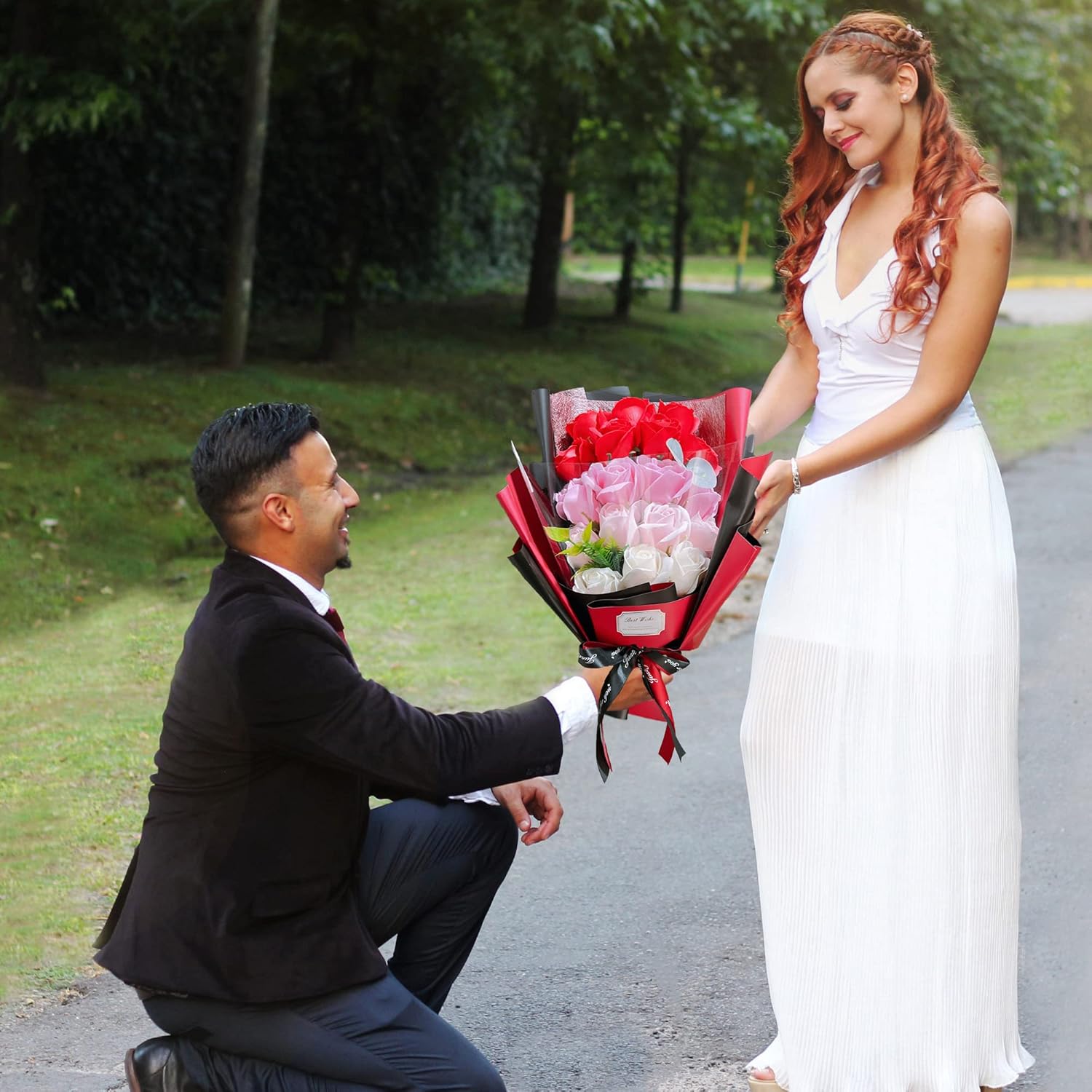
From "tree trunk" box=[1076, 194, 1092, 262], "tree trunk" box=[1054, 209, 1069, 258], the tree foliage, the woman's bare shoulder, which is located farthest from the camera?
"tree trunk" box=[1054, 209, 1069, 258]

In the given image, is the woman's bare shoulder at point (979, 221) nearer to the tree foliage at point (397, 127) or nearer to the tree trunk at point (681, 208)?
the tree foliage at point (397, 127)

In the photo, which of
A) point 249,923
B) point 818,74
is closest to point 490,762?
point 249,923

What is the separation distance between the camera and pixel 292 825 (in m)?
2.85

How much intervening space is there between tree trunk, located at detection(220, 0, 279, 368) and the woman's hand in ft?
34.0

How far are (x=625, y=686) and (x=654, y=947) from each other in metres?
1.51

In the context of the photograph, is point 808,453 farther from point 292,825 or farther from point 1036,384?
point 1036,384

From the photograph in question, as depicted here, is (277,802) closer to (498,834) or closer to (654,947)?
(498,834)

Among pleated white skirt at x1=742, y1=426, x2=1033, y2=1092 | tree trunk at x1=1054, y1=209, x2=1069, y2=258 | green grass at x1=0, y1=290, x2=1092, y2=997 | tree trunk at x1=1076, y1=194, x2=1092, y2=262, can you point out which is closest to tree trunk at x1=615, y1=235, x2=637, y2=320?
green grass at x1=0, y1=290, x2=1092, y2=997

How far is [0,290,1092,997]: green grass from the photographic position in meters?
5.26

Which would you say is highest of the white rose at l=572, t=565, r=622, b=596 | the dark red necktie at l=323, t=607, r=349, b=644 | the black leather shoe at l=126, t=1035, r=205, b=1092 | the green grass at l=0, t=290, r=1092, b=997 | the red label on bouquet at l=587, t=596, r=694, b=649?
the white rose at l=572, t=565, r=622, b=596

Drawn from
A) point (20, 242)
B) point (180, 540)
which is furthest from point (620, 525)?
point (20, 242)

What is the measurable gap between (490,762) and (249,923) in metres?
0.55

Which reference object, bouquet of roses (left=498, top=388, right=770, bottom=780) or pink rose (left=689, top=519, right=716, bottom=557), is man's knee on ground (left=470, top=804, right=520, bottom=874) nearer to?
bouquet of roses (left=498, top=388, right=770, bottom=780)

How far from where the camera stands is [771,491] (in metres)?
2.98
